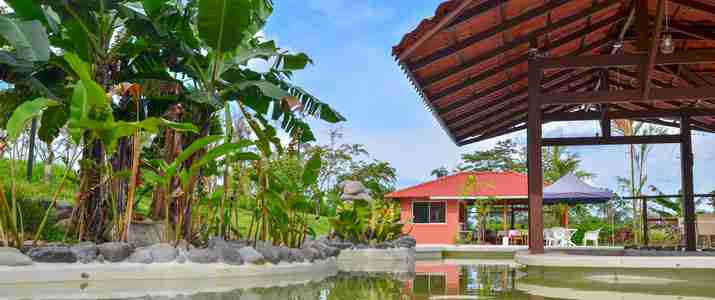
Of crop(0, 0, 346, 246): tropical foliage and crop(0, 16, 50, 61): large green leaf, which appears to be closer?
crop(0, 16, 50, 61): large green leaf

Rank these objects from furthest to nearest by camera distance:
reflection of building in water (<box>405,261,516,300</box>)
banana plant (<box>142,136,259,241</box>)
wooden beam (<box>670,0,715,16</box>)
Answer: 1. wooden beam (<box>670,0,715,16</box>)
2. banana plant (<box>142,136,259,241</box>)
3. reflection of building in water (<box>405,261,516,300</box>)

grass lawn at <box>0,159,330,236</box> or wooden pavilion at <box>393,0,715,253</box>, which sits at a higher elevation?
wooden pavilion at <box>393,0,715,253</box>

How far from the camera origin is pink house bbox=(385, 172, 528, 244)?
68.3 feet

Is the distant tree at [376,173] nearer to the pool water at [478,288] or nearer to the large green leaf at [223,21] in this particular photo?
the pool water at [478,288]

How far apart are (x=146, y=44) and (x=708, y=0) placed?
6.49 metres

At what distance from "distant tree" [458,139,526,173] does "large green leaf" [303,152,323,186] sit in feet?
84.3

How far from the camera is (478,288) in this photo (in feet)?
19.4

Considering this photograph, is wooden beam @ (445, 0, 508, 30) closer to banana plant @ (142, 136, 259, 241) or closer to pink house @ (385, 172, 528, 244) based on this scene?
banana plant @ (142, 136, 259, 241)

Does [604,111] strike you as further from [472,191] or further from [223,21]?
[472,191]

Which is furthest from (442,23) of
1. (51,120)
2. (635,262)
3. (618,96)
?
(51,120)

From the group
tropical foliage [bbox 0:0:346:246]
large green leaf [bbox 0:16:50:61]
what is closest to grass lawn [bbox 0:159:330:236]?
tropical foliage [bbox 0:0:346:246]

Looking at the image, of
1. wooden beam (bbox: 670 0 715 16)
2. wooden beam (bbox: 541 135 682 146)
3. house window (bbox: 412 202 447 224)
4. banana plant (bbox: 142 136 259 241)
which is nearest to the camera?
banana plant (bbox: 142 136 259 241)

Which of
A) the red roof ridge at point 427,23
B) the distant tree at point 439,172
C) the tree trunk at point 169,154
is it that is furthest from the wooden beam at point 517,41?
the distant tree at point 439,172

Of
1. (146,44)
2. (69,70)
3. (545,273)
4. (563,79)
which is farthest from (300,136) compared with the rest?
(563,79)
